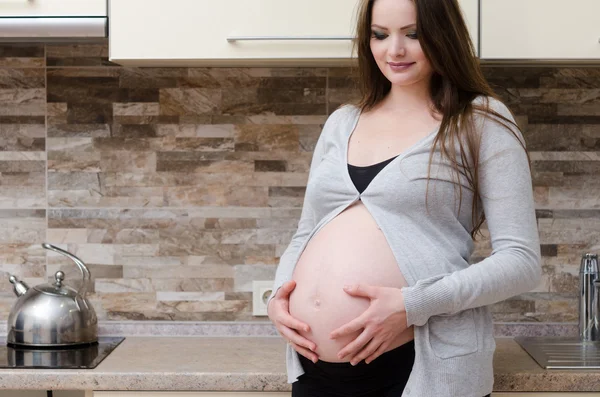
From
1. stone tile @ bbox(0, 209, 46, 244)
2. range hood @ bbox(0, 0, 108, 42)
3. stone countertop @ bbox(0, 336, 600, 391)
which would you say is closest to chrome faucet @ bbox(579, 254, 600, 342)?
stone countertop @ bbox(0, 336, 600, 391)

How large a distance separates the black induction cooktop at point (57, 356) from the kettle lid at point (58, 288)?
12 cm

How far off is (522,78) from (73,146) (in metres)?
1.13

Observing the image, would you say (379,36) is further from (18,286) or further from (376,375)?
(18,286)

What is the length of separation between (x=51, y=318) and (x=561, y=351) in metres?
1.14

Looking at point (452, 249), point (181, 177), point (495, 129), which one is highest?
point (495, 129)

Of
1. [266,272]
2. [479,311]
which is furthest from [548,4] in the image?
[266,272]

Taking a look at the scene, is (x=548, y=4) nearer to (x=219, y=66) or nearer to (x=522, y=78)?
(x=522, y=78)

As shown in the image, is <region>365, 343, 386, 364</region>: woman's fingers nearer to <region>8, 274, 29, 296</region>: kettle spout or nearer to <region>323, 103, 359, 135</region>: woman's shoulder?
<region>323, 103, 359, 135</region>: woman's shoulder

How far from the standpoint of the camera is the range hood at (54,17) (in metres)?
1.67

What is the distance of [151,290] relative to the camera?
6.71ft

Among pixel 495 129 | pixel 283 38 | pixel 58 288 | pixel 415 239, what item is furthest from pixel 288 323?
pixel 58 288

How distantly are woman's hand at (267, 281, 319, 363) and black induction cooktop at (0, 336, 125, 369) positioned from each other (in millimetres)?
441

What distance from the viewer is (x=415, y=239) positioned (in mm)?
1369

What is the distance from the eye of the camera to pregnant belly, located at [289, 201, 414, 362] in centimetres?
136
